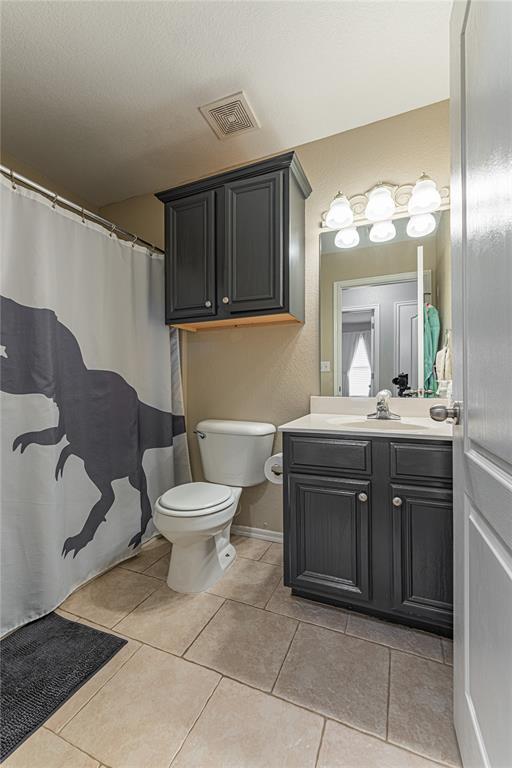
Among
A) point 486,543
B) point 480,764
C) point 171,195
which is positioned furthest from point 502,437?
point 171,195

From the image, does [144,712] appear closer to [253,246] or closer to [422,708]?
[422,708]

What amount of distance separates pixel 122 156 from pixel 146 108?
0.45m

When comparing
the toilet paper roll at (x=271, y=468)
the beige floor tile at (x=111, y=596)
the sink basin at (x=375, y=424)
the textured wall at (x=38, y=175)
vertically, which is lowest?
the beige floor tile at (x=111, y=596)

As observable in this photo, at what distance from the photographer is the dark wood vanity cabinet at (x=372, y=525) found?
1.25m

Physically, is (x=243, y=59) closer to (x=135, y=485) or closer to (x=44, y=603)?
(x=135, y=485)

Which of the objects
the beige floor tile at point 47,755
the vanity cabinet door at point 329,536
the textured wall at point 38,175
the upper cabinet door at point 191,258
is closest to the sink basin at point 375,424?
the vanity cabinet door at point 329,536

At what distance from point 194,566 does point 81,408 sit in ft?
3.15

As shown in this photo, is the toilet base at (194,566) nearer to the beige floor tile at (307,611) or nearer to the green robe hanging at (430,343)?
the beige floor tile at (307,611)

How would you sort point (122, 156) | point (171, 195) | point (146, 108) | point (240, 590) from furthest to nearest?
1. point (122, 156)
2. point (171, 195)
3. point (146, 108)
4. point (240, 590)

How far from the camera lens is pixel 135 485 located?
77.0 inches

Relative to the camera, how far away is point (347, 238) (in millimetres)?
1872

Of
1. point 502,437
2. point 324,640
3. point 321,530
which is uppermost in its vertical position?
point 502,437

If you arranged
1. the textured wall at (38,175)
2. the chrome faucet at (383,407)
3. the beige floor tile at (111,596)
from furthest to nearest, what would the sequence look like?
the textured wall at (38,175)
the chrome faucet at (383,407)
the beige floor tile at (111,596)

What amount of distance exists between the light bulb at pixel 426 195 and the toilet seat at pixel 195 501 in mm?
1753
